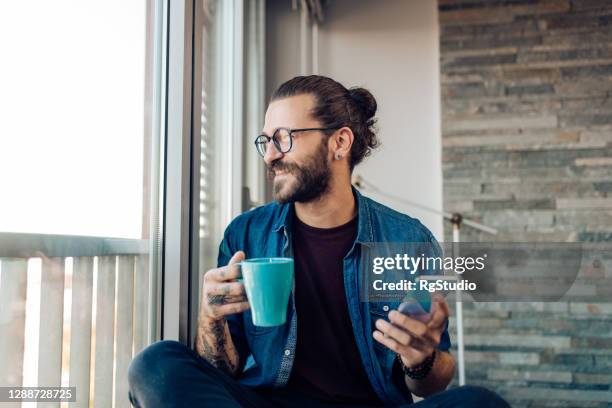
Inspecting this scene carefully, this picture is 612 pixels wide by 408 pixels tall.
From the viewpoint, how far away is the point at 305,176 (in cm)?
81

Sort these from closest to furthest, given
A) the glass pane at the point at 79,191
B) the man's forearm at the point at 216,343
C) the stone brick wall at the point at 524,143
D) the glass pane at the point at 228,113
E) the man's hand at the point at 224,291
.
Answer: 1. the glass pane at the point at 79,191
2. the man's hand at the point at 224,291
3. the man's forearm at the point at 216,343
4. the glass pane at the point at 228,113
5. the stone brick wall at the point at 524,143

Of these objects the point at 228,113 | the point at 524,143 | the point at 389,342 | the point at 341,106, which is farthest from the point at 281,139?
the point at 524,143

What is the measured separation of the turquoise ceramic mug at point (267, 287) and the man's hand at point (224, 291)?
0.04 meters

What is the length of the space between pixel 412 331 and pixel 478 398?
144mm

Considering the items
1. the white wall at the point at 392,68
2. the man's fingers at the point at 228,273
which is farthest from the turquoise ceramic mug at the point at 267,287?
the white wall at the point at 392,68

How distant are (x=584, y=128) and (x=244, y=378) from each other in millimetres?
1391

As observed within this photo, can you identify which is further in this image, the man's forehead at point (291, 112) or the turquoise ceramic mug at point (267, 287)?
the man's forehead at point (291, 112)

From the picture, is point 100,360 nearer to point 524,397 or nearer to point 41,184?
point 41,184

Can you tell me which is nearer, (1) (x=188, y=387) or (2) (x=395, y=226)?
(1) (x=188, y=387)

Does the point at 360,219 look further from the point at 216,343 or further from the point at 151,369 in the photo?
the point at 151,369

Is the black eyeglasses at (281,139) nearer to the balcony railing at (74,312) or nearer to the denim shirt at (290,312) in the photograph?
the denim shirt at (290,312)

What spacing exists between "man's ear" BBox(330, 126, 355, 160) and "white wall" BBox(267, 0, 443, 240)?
0.73 m

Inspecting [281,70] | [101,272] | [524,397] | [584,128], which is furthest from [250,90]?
[524,397]

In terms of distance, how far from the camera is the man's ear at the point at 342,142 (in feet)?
2.76
